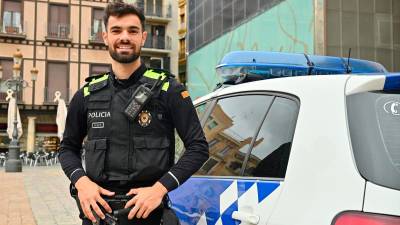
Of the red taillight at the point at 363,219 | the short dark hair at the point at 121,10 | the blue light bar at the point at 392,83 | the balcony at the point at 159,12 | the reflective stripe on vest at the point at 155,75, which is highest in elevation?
the balcony at the point at 159,12

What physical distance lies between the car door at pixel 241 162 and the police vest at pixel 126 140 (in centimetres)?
39

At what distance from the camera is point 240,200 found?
2.41 meters

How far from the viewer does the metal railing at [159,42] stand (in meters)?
40.8

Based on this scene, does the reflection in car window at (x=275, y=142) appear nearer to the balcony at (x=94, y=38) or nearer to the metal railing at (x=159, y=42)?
the balcony at (x=94, y=38)

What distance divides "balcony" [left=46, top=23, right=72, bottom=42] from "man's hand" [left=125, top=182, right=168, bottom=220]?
114ft

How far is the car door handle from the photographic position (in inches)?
87.7

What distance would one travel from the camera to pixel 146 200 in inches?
82.7

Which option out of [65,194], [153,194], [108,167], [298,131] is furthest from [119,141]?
[65,194]

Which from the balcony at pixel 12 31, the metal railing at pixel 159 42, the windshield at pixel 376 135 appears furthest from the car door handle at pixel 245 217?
the metal railing at pixel 159 42

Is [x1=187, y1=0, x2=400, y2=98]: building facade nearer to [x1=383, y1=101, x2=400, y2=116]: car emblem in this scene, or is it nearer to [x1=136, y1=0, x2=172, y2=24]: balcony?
[x1=383, y1=101, x2=400, y2=116]: car emblem

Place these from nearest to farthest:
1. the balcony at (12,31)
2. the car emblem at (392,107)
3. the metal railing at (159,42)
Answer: the car emblem at (392,107) → the balcony at (12,31) → the metal railing at (159,42)

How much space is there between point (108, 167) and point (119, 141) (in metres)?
0.12

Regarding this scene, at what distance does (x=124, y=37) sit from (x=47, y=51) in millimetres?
34886

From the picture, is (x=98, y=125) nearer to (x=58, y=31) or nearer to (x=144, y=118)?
(x=144, y=118)
